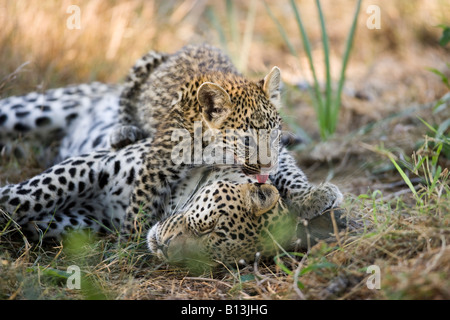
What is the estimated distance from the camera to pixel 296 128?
775cm

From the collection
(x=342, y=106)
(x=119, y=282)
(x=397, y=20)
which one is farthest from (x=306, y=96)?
(x=119, y=282)

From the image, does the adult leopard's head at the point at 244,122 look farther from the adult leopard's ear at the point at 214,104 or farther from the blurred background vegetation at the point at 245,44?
the blurred background vegetation at the point at 245,44

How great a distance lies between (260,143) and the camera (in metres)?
4.84

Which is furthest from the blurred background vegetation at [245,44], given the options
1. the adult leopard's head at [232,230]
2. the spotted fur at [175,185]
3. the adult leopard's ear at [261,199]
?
the adult leopard's ear at [261,199]

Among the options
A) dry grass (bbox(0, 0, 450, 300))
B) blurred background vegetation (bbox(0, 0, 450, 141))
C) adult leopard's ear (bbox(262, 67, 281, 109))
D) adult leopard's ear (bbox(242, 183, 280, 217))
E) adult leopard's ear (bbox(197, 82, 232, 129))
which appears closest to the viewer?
dry grass (bbox(0, 0, 450, 300))

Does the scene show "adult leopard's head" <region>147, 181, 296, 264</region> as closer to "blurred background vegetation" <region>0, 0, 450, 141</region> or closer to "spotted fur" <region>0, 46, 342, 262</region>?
"spotted fur" <region>0, 46, 342, 262</region>

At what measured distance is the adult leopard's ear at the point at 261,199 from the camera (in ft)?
13.5

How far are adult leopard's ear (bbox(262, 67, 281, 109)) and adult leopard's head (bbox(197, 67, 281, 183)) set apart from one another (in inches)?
7.5

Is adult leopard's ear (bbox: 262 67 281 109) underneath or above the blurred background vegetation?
underneath

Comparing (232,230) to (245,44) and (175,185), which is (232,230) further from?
(245,44)

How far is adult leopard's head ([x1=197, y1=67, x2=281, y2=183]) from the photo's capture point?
4.82 m

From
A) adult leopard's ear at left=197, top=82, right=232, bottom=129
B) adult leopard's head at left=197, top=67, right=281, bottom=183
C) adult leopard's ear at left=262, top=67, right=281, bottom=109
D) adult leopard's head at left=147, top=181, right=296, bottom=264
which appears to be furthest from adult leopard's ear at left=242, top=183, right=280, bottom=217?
adult leopard's ear at left=262, top=67, right=281, bottom=109
